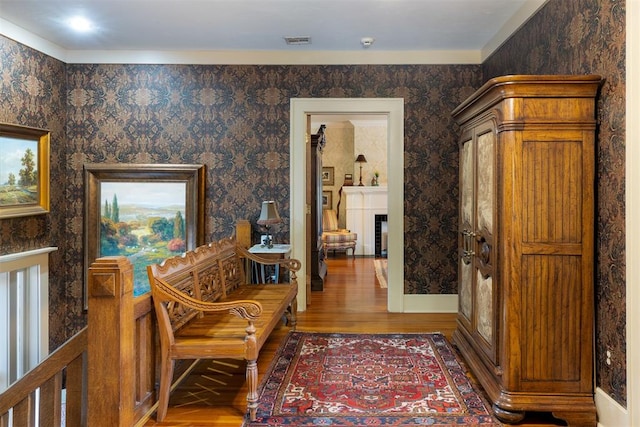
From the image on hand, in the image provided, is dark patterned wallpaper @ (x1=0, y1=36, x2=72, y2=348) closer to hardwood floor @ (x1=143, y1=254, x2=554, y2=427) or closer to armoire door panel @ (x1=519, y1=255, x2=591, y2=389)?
hardwood floor @ (x1=143, y1=254, x2=554, y2=427)

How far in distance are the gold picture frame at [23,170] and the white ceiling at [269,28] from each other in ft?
3.01

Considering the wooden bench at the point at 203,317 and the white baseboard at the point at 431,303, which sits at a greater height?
the wooden bench at the point at 203,317

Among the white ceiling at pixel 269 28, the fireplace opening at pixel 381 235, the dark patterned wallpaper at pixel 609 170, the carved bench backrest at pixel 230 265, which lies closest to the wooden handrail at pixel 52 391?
the carved bench backrest at pixel 230 265

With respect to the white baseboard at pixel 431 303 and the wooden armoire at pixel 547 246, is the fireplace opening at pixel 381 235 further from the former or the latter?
the wooden armoire at pixel 547 246

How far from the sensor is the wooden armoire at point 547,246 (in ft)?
7.95

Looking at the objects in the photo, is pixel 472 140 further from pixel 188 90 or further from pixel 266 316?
pixel 188 90

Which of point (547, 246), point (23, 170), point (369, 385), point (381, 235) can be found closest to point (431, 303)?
point (369, 385)

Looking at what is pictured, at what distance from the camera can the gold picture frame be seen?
395 cm

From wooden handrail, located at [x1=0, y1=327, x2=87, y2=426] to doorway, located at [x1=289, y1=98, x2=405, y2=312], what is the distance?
8.47ft

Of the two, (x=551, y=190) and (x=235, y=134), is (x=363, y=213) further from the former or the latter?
(x=551, y=190)

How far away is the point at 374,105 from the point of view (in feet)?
15.5

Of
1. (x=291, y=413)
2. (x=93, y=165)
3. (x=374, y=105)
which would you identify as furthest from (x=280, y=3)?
(x=291, y=413)

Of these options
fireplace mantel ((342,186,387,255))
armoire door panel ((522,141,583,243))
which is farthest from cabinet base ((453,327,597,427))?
fireplace mantel ((342,186,387,255))

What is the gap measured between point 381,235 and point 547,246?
276 inches
